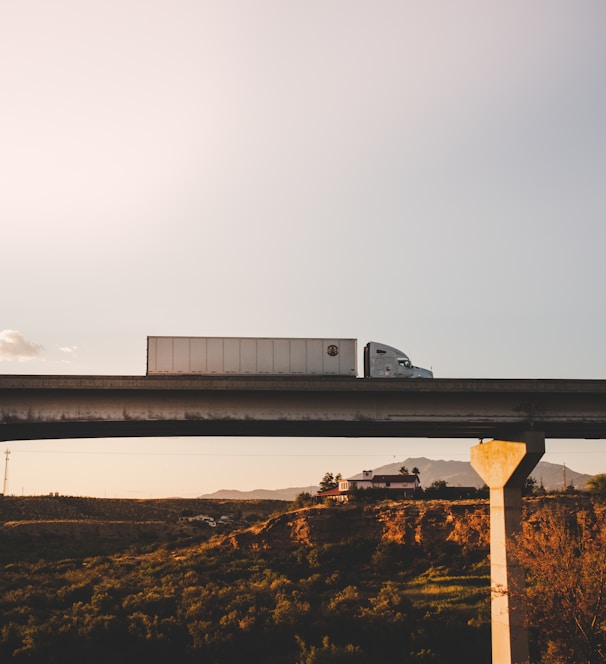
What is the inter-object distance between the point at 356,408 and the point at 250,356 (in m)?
5.68

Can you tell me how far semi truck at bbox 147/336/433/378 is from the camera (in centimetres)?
3475

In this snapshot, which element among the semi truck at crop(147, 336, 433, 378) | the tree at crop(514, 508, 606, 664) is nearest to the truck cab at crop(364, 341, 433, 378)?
the semi truck at crop(147, 336, 433, 378)

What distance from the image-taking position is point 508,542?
31.4m

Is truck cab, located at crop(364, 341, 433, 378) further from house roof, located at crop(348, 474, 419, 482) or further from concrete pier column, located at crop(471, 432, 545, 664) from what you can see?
A: house roof, located at crop(348, 474, 419, 482)

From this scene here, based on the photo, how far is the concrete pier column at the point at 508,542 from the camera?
100 ft

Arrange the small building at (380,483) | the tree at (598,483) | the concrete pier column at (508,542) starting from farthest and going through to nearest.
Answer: the small building at (380,483)
the tree at (598,483)
the concrete pier column at (508,542)

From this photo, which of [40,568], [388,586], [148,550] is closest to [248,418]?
[388,586]

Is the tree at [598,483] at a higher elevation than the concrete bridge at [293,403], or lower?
lower

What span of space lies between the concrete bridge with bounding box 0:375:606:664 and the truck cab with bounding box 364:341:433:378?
307 centimetres

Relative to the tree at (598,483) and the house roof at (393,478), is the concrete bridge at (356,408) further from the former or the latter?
the house roof at (393,478)

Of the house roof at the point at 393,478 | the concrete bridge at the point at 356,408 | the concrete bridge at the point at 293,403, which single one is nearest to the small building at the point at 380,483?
the house roof at the point at 393,478

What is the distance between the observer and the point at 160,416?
106ft

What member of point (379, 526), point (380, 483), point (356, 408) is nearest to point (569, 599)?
point (356, 408)

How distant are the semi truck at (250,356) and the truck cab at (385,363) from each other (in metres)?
1.08
